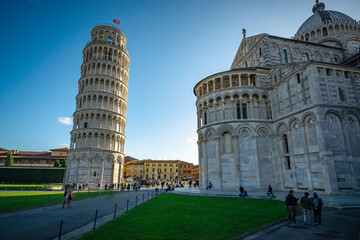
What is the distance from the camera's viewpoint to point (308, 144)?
2125 cm

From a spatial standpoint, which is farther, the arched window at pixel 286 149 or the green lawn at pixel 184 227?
the arched window at pixel 286 149

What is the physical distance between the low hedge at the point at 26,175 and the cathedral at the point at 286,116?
43.2 meters

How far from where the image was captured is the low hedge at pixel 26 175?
2021 inches

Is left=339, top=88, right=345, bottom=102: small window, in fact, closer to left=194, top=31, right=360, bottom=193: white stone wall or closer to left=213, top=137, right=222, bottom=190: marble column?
left=194, top=31, right=360, bottom=193: white stone wall

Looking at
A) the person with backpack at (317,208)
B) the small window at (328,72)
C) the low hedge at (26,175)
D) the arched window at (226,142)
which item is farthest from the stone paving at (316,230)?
the low hedge at (26,175)

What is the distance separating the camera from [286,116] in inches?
977

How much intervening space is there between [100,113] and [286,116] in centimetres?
3379

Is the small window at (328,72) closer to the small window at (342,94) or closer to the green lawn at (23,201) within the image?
the small window at (342,94)

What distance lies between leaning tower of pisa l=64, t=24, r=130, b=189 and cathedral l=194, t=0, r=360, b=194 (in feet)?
65.4

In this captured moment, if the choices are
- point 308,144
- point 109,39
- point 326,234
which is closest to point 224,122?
point 308,144

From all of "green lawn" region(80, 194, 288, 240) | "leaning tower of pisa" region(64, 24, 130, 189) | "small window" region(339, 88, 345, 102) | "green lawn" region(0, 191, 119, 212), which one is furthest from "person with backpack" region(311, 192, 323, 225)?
"leaning tower of pisa" region(64, 24, 130, 189)

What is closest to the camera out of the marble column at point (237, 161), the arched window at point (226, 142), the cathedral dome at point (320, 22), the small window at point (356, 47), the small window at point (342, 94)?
the small window at point (342, 94)

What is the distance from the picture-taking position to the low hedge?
51344 millimetres

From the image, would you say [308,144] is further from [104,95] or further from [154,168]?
[154,168]
